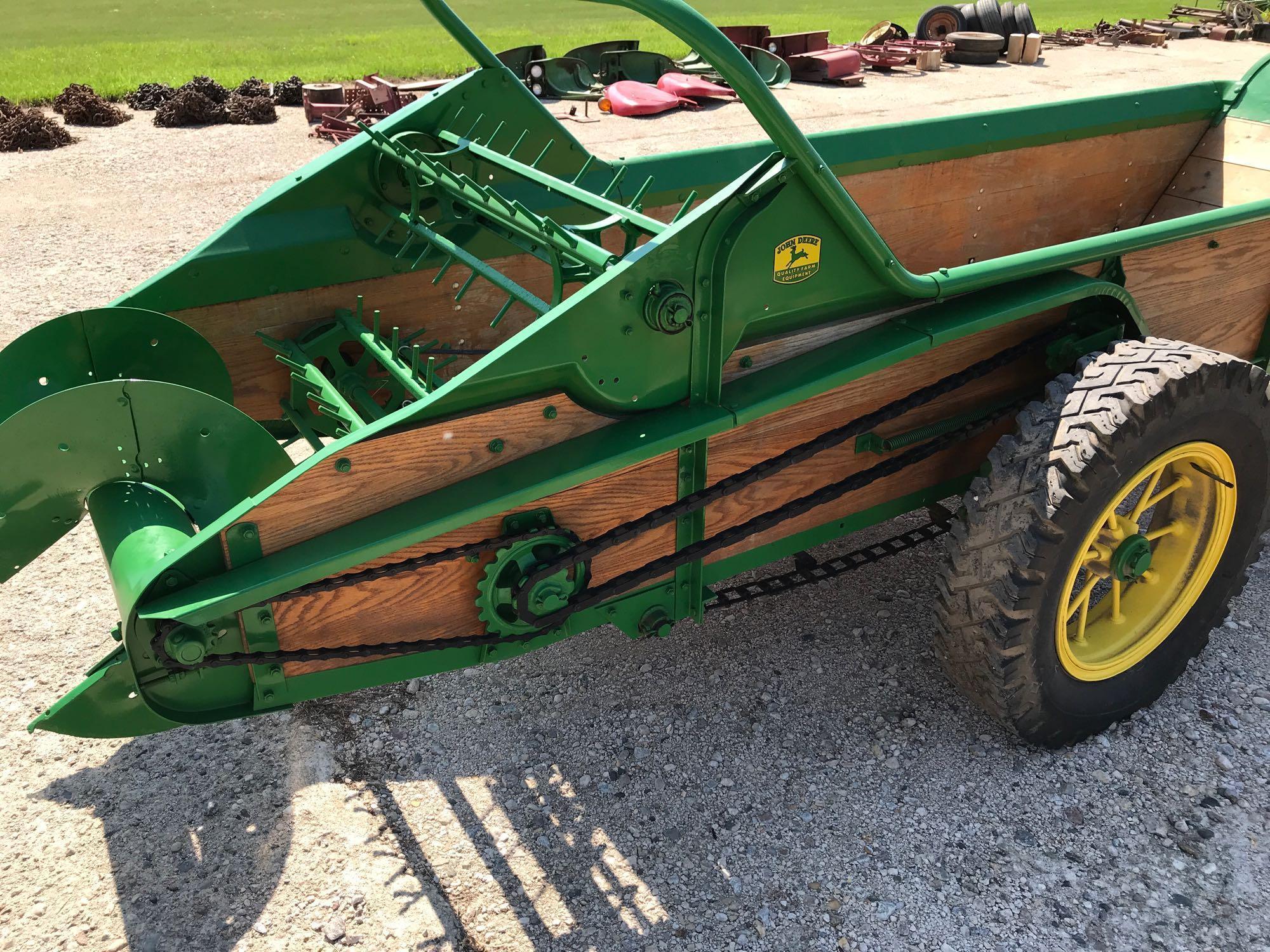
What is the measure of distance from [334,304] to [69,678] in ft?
4.91

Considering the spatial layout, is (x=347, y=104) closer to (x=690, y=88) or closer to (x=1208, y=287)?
(x=690, y=88)

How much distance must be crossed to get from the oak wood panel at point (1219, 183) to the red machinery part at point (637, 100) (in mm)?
8042

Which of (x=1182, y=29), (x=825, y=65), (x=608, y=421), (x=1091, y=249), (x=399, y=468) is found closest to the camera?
(x=399, y=468)

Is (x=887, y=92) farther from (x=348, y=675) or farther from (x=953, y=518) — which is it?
(x=348, y=675)

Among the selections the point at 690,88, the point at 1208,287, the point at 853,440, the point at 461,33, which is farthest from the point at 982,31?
the point at 853,440

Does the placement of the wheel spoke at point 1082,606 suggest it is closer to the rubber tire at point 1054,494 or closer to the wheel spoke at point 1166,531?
the rubber tire at point 1054,494

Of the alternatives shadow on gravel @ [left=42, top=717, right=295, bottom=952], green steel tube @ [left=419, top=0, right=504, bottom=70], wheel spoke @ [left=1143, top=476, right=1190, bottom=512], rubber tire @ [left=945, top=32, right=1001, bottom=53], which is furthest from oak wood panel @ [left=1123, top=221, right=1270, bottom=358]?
rubber tire @ [left=945, top=32, right=1001, bottom=53]

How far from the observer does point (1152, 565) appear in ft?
11.2

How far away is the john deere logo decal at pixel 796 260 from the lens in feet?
8.54

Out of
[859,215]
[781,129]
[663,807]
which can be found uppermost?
[781,129]

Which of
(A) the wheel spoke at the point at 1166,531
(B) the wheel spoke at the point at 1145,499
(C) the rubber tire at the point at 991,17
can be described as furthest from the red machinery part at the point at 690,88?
(B) the wheel spoke at the point at 1145,499

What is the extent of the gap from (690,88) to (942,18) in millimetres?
6186

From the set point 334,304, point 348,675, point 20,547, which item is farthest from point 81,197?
point 348,675

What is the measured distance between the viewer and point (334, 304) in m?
3.58
